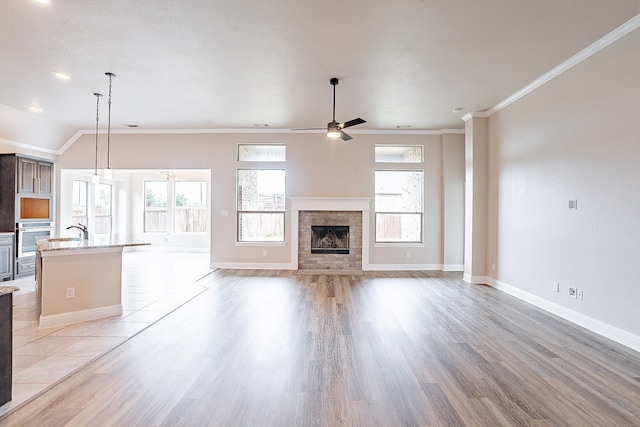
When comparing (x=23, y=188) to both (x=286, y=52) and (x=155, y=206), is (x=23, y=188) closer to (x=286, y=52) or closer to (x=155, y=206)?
(x=155, y=206)

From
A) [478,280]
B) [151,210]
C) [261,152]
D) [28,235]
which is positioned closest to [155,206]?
[151,210]

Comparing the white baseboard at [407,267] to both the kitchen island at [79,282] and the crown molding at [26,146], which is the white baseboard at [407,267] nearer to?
the kitchen island at [79,282]

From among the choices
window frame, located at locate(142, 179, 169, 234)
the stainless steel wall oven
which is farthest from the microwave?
window frame, located at locate(142, 179, 169, 234)

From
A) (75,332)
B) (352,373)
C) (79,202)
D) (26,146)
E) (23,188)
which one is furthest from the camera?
(79,202)

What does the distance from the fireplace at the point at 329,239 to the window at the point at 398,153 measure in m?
1.81

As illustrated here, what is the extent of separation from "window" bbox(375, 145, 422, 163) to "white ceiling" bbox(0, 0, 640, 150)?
55.2 inches

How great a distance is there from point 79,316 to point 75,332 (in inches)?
13.8

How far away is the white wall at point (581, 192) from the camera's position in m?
3.15

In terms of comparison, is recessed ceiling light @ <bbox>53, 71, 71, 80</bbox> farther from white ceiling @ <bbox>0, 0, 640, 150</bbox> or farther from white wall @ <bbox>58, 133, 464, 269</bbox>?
white wall @ <bbox>58, 133, 464, 269</bbox>

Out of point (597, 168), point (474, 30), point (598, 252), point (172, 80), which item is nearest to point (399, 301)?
point (598, 252)

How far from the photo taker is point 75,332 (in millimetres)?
3377

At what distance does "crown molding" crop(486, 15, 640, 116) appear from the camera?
3.09 m

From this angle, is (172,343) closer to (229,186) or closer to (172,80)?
(172,80)

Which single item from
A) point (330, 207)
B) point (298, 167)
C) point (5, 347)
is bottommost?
point (5, 347)
